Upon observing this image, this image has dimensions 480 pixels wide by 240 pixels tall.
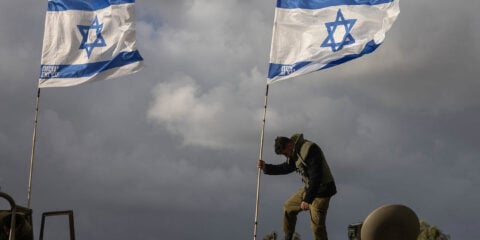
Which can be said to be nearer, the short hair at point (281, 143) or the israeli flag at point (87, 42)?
the short hair at point (281, 143)

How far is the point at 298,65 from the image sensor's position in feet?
54.6

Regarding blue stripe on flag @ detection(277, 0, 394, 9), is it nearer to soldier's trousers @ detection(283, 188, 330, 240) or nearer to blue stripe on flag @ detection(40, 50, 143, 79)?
blue stripe on flag @ detection(40, 50, 143, 79)

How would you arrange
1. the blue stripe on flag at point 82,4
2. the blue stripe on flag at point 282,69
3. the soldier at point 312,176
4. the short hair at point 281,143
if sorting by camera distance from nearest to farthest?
the soldier at point 312,176, the short hair at point 281,143, the blue stripe on flag at point 282,69, the blue stripe on flag at point 82,4

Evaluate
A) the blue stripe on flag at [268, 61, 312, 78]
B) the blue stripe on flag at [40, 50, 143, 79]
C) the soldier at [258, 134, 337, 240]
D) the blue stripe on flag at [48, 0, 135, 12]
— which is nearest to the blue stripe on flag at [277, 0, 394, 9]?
the blue stripe on flag at [268, 61, 312, 78]

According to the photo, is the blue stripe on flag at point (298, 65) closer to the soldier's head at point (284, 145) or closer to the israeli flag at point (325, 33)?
the israeli flag at point (325, 33)

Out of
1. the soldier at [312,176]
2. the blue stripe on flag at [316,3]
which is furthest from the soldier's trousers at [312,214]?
the blue stripe on flag at [316,3]

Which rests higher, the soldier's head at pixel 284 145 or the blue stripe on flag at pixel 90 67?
the blue stripe on flag at pixel 90 67

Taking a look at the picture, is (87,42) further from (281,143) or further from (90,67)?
(281,143)

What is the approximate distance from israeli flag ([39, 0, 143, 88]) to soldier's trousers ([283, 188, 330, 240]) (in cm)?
570

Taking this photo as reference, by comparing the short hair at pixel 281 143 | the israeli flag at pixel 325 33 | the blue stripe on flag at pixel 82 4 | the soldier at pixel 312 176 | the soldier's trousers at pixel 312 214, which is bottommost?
the soldier's trousers at pixel 312 214

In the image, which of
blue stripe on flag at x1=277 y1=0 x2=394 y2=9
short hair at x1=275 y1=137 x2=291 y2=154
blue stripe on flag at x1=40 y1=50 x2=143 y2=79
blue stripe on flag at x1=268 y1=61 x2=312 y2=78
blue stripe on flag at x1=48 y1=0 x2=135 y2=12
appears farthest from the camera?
blue stripe on flag at x1=48 y1=0 x2=135 y2=12

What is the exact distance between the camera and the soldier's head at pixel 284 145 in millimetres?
14617

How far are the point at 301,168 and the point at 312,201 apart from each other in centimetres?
65

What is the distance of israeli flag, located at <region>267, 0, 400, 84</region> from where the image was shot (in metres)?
16.6
